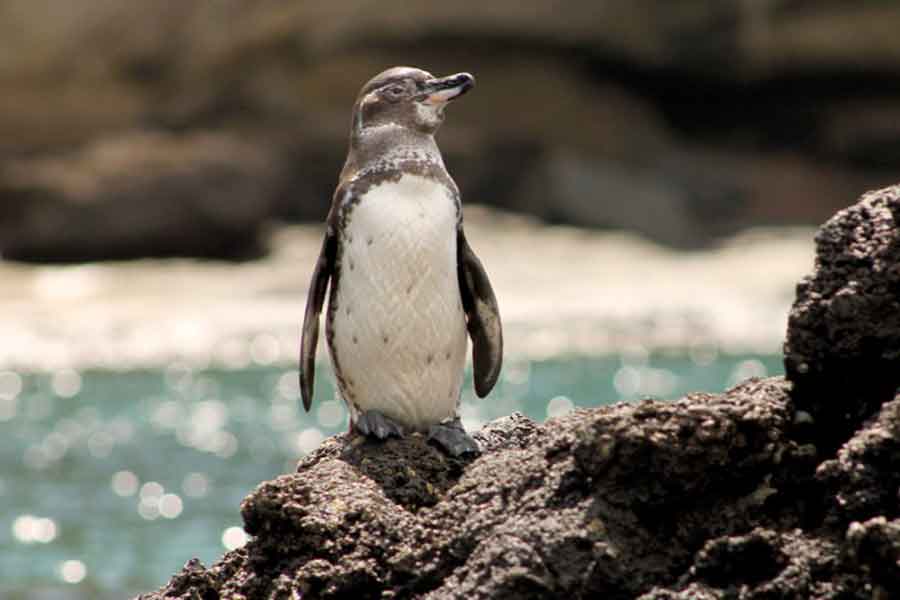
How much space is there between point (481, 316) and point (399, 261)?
328mm

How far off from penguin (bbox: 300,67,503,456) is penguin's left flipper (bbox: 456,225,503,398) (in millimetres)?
42

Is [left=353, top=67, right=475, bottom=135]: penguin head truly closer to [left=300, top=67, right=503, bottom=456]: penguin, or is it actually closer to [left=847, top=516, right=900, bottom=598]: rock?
[left=300, top=67, right=503, bottom=456]: penguin

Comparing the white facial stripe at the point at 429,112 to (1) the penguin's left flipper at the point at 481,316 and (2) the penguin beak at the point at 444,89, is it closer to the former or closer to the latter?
(2) the penguin beak at the point at 444,89

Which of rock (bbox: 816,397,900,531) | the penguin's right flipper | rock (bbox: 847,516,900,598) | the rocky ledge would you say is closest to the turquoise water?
the penguin's right flipper

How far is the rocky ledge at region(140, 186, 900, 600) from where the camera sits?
8.84ft

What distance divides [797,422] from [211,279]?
16027 millimetres

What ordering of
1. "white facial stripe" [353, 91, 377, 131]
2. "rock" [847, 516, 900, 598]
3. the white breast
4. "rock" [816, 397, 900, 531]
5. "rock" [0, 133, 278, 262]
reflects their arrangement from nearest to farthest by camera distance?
"rock" [847, 516, 900, 598] < "rock" [816, 397, 900, 531] < the white breast < "white facial stripe" [353, 91, 377, 131] < "rock" [0, 133, 278, 262]

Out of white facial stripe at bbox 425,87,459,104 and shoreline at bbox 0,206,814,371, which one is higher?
shoreline at bbox 0,206,814,371

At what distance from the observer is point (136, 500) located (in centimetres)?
977

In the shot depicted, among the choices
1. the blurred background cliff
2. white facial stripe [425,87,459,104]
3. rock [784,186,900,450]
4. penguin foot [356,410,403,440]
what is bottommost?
rock [784,186,900,450]

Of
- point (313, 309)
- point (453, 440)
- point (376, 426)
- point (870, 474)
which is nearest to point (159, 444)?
point (313, 309)

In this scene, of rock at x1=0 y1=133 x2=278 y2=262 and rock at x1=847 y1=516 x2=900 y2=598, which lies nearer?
rock at x1=847 y1=516 x2=900 y2=598

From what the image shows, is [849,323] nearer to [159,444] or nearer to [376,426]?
[376,426]

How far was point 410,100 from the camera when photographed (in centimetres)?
392
